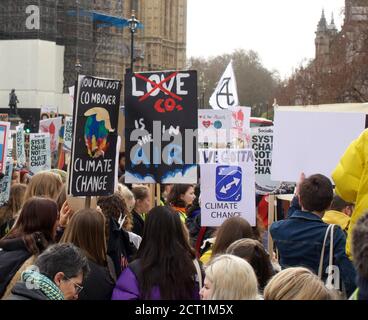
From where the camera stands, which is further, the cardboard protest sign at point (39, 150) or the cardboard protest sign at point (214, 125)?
the cardboard protest sign at point (39, 150)

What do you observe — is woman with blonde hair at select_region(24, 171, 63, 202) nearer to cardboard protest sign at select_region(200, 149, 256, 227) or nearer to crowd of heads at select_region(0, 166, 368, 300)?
crowd of heads at select_region(0, 166, 368, 300)

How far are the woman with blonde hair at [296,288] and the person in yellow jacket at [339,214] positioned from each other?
2.44m

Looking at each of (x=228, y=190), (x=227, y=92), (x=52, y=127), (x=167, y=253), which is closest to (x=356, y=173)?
(x=167, y=253)

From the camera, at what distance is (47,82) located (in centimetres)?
4888

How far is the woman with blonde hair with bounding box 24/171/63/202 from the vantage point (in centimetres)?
687

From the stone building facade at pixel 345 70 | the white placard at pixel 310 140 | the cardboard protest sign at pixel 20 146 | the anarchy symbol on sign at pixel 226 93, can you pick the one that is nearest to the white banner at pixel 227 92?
the anarchy symbol on sign at pixel 226 93

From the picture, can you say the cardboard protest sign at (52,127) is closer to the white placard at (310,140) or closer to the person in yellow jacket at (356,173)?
the white placard at (310,140)

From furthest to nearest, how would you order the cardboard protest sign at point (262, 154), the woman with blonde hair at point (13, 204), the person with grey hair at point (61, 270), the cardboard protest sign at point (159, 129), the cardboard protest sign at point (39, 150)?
the cardboard protest sign at point (39, 150), the cardboard protest sign at point (262, 154), the woman with blonde hair at point (13, 204), the cardboard protest sign at point (159, 129), the person with grey hair at point (61, 270)

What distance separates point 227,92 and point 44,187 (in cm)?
689

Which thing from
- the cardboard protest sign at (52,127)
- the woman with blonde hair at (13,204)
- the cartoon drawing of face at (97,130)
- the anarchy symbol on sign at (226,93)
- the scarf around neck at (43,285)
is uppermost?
the anarchy symbol on sign at (226,93)

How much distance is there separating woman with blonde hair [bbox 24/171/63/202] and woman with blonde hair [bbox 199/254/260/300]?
322 centimetres

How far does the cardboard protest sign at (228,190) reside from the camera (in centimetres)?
769

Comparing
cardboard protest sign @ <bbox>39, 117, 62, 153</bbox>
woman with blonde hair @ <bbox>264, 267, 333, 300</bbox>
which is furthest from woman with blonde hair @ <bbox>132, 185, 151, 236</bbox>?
cardboard protest sign @ <bbox>39, 117, 62, 153</bbox>

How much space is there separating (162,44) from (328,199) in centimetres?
7528
